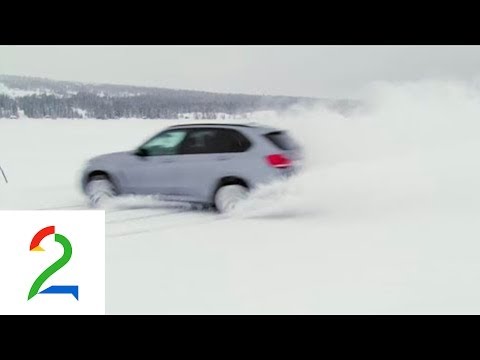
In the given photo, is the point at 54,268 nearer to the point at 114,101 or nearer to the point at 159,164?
the point at 159,164

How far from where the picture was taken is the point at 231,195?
15.0 feet

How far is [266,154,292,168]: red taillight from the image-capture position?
4516 millimetres

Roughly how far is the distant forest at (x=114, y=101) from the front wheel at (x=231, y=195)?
0.67 metres

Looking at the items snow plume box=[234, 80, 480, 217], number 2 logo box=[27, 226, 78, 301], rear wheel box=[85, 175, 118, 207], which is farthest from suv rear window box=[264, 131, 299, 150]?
number 2 logo box=[27, 226, 78, 301]

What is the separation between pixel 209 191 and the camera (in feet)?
15.1

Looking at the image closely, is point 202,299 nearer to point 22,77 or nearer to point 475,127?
point 22,77

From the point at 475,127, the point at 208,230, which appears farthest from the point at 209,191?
the point at 475,127

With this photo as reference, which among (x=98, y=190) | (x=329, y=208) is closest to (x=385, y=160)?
(x=329, y=208)

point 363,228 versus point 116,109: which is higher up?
point 116,109

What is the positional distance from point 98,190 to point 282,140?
178 centimetres

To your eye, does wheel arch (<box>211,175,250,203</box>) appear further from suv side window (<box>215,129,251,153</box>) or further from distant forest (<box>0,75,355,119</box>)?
distant forest (<box>0,75,355,119</box>)

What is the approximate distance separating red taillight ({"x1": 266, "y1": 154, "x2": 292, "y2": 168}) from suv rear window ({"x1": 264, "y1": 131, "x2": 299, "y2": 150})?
0.09m

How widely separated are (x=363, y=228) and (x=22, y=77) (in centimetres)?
338

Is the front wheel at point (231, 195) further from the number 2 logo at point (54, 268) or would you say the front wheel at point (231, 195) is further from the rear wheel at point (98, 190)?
the number 2 logo at point (54, 268)
